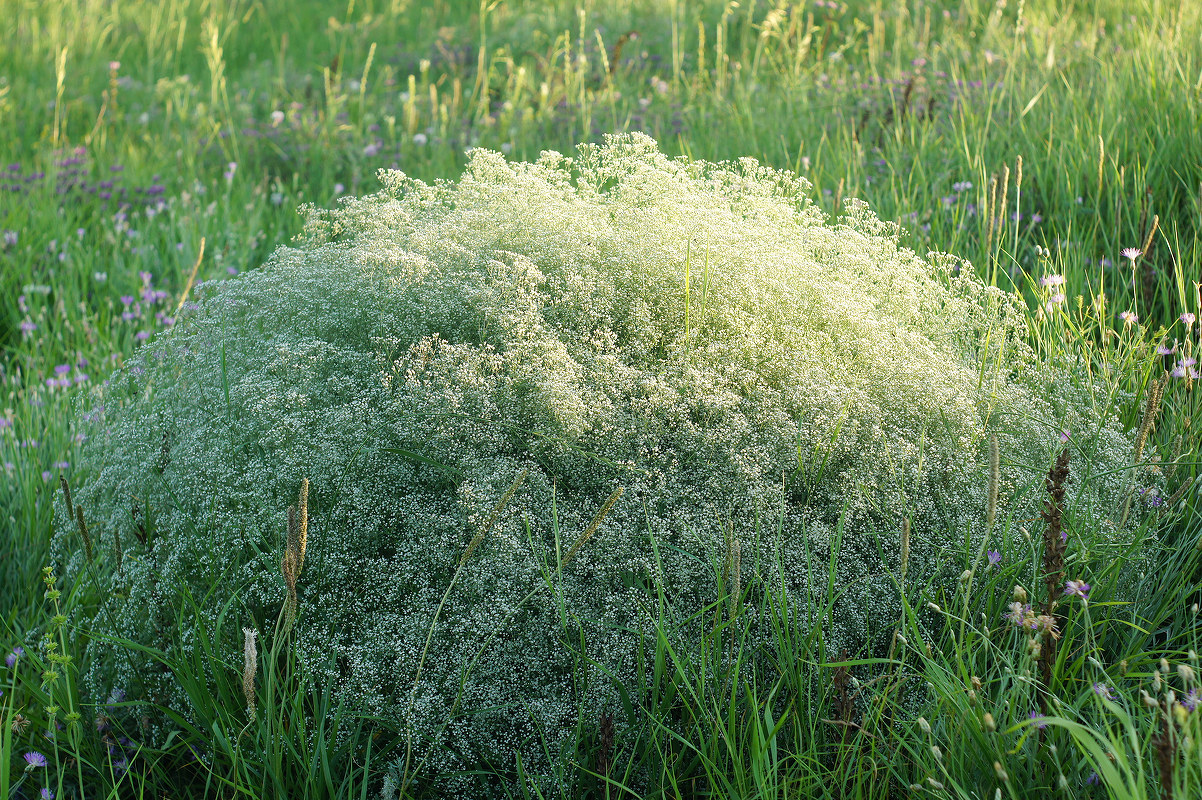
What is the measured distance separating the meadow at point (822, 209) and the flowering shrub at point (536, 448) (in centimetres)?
8

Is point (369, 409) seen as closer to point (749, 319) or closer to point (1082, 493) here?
point (749, 319)

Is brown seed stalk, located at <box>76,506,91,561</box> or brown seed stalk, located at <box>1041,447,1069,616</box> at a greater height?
brown seed stalk, located at <box>1041,447,1069,616</box>

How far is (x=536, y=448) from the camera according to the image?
6.46 feet

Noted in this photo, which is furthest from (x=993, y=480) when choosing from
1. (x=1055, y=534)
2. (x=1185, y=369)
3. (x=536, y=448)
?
(x=1185, y=369)

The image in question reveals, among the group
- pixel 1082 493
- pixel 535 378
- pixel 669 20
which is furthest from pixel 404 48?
pixel 1082 493

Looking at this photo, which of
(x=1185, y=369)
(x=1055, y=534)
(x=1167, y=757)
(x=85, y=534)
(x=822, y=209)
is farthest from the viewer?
(x=822, y=209)

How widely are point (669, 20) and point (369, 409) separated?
19.2 ft

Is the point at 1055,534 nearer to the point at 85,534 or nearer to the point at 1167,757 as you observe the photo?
the point at 1167,757

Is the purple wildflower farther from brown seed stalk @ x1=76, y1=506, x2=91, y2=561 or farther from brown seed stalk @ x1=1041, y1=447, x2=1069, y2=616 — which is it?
brown seed stalk @ x1=76, y1=506, x2=91, y2=561

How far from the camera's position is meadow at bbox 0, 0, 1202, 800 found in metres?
1.61

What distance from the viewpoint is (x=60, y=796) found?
1591 millimetres

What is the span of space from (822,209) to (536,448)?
2148 mm

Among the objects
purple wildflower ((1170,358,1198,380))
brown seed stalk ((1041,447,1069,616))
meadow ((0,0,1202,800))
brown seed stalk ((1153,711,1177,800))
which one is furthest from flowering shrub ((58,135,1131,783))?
brown seed stalk ((1153,711,1177,800))

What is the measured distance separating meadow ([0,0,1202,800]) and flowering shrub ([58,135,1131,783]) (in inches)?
3.2
